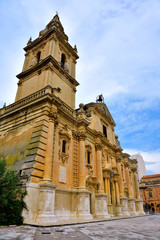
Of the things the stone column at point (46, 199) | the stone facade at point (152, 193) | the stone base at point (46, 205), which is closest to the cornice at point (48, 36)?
the stone column at point (46, 199)

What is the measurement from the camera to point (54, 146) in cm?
1412

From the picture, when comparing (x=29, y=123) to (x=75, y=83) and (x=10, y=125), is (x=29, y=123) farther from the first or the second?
(x=75, y=83)

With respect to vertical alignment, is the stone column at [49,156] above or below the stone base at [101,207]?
above

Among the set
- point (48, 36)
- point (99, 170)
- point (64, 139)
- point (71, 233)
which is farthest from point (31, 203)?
point (48, 36)

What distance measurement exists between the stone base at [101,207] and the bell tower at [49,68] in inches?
430

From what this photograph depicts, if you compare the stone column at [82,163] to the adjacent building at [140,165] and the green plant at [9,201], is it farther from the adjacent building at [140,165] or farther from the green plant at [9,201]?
the adjacent building at [140,165]

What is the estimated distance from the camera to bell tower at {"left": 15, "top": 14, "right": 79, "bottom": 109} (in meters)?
19.2

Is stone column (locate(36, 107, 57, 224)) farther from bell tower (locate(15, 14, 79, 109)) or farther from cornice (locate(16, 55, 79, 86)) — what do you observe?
cornice (locate(16, 55, 79, 86))

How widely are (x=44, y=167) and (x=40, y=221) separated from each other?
3.37 meters

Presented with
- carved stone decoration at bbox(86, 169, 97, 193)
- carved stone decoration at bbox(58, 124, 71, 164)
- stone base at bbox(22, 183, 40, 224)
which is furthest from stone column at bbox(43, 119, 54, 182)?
carved stone decoration at bbox(86, 169, 97, 193)

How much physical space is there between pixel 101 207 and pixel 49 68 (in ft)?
52.7

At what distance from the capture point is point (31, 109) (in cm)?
1539

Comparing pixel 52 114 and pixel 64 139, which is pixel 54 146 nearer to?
pixel 64 139

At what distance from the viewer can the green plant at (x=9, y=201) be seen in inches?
350
